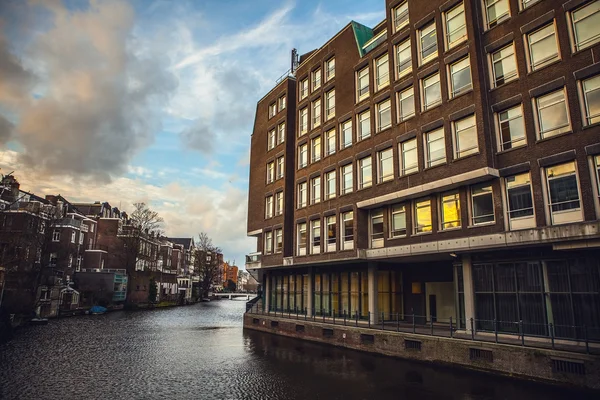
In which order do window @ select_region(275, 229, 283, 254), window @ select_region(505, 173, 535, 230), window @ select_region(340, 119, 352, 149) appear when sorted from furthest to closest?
window @ select_region(275, 229, 283, 254) → window @ select_region(340, 119, 352, 149) → window @ select_region(505, 173, 535, 230)

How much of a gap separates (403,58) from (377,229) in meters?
12.3

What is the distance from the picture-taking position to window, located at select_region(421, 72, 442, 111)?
981 inches

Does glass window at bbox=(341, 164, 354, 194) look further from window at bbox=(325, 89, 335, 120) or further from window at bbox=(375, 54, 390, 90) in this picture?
window at bbox=(375, 54, 390, 90)

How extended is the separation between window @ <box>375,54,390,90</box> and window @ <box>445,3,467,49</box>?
5324mm

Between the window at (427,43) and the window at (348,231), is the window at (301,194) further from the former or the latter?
the window at (427,43)

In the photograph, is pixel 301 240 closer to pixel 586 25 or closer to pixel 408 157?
pixel 408 157

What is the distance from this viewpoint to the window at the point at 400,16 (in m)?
28.2

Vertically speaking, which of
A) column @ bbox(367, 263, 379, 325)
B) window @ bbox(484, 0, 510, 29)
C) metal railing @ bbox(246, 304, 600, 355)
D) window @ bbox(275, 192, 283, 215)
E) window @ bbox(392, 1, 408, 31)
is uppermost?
window @ bbox(392, 1, 408, 31)

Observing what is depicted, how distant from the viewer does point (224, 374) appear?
18672 mm

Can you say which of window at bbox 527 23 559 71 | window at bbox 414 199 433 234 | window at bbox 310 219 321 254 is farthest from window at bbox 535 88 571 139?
window at bbox 310 219 321 254

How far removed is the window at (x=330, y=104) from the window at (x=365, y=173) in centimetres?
651

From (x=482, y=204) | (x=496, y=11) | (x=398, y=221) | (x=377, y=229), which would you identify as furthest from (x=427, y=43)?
(x=377, y=229)

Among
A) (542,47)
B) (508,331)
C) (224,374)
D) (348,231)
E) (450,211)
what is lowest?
(224,374)

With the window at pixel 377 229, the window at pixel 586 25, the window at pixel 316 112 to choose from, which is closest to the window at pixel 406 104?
the window at pixel 377 229
